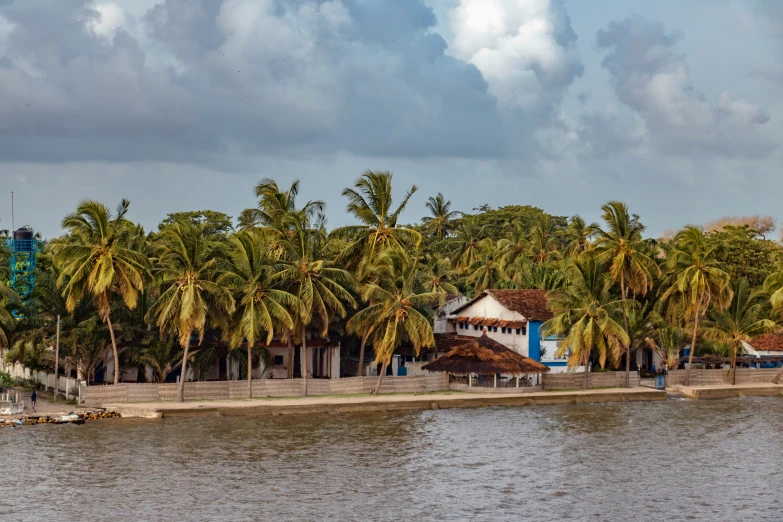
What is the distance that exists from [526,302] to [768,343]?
18.3m

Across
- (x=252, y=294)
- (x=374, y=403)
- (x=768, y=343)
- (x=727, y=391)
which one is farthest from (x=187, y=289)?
(x=768, y=343)

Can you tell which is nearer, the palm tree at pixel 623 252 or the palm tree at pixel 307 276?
the palm tree at pixel 307 276

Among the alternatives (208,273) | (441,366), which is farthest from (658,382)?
(208,273)

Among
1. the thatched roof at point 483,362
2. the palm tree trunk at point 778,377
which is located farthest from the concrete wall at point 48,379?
the palm tree trunk at point 778,377

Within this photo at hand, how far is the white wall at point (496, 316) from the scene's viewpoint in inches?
2525

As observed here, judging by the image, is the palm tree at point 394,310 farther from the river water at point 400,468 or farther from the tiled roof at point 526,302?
the tiled roof at point 526,302

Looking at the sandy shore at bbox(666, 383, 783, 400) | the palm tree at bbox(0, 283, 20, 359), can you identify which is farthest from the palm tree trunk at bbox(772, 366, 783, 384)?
the palm tree at bbox(0, 283, 20, 359)

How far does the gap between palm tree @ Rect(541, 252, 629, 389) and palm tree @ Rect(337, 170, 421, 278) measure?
9.57 meters

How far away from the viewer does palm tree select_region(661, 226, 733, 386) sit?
201ft

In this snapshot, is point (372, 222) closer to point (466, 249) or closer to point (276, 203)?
point (276, 203)

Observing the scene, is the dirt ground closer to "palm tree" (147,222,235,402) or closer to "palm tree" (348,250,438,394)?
"palm tree" (147,222,235,402)

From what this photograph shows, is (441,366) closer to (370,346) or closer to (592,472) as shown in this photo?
(370,346)

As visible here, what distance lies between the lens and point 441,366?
5819 cm

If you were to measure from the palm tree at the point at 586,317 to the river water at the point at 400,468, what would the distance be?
570 centimetres
